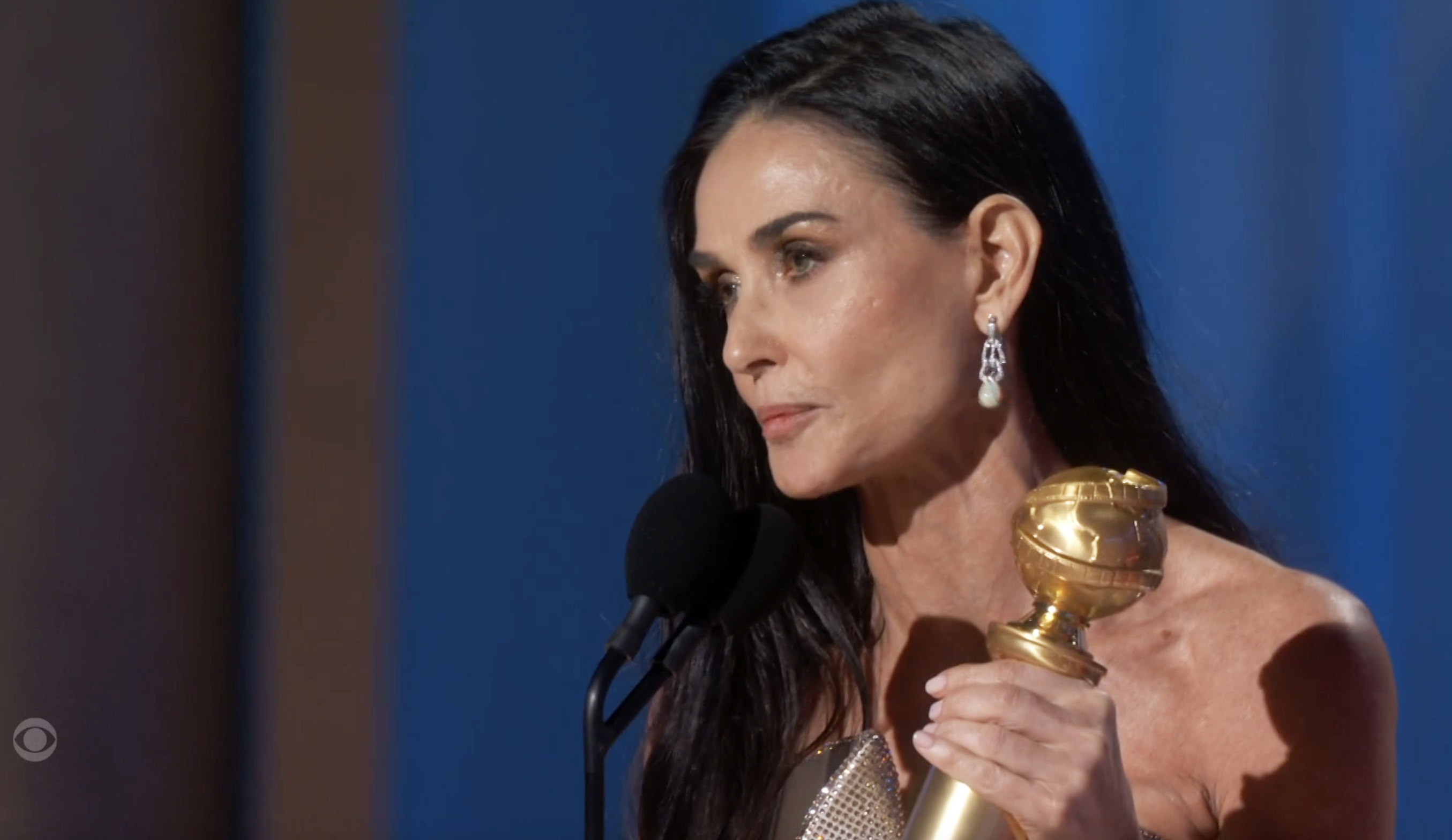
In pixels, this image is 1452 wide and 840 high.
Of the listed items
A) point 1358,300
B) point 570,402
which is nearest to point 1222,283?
point 1358,300

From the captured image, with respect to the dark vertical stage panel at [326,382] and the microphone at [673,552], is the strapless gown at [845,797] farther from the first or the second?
the dark vertical stage panel at [326,382]

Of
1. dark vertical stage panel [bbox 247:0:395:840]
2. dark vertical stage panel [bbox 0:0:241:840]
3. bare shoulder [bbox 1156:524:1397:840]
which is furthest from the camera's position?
dark vertical stage panel [bbox 247:0:395:840]

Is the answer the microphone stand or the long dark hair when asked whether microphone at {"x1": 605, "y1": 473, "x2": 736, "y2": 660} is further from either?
the long dark hair

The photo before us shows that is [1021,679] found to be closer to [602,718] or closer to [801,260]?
[602,718]

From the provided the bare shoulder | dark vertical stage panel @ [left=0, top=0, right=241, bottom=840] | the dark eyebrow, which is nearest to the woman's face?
the dark eyebrow

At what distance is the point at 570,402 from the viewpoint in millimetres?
1682

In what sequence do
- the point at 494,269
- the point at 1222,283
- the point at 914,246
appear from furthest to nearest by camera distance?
the point at 494,269 < the point at 1222,283 < the point at 914,246

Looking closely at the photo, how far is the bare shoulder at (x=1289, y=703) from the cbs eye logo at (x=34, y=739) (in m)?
1.00

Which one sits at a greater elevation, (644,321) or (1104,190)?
(1104,190)

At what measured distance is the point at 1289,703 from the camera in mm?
1164

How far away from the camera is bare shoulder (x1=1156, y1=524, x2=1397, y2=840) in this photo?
1136 mm

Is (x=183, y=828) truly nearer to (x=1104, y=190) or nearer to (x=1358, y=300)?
(x=1104, y=190)

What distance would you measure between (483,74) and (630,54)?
0.21 meters

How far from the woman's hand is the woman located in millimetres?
183
